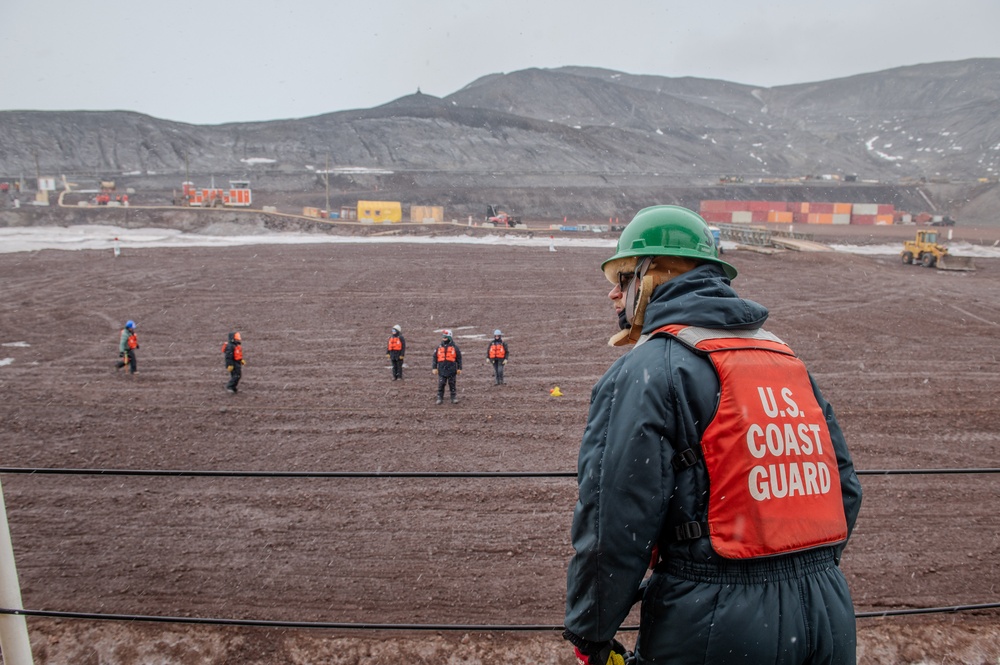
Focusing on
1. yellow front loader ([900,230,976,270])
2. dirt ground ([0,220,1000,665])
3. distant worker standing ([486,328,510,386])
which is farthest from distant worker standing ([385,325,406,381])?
yellow front loader ([900,230,976,270])

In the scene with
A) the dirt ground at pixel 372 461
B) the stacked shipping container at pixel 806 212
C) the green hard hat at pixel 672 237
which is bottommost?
the dirt ground at pixel 372 461

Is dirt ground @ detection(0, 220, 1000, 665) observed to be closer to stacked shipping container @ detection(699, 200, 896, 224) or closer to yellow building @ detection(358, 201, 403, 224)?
yellow building @ detection(358, 201, 403, 224)

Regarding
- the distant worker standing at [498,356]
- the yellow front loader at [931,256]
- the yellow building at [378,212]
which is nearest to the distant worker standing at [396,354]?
the distant worker standing at [498,356]

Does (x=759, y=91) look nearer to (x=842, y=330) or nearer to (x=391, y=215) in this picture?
(x=391, y=215)

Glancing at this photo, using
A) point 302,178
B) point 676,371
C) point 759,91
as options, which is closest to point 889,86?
point 759,91

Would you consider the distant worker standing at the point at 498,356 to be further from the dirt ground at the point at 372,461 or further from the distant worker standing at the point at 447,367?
the distant worker standing at the point at 447,367

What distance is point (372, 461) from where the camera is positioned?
10.6 metres

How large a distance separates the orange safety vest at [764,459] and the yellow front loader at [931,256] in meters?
37.2

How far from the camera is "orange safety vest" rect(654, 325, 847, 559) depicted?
1756 mm

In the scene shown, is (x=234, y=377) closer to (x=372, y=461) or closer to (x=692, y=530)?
(x=372, y=461)

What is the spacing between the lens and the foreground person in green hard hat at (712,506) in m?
1.76

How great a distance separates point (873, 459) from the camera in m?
10.6

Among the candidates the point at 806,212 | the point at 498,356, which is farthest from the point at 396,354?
the point at 806,212

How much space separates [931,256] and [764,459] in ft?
124
